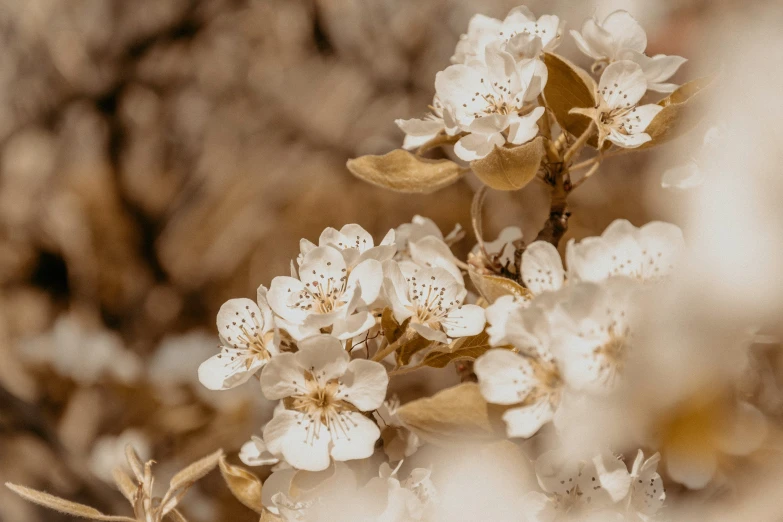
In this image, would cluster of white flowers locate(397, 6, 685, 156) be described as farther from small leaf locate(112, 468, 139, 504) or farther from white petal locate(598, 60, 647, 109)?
small leaf locate(112, 468, 139, 504)

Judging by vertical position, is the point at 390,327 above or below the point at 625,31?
below

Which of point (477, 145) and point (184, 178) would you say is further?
point (184, 178)

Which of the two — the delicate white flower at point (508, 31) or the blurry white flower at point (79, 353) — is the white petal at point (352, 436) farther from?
the blurry white flower at point (79, 353)

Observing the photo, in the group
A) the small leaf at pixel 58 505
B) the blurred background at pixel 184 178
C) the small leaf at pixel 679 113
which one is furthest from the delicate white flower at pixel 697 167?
the blurred background at pixel 184 178

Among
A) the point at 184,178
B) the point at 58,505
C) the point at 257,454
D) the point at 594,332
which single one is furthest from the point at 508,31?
the point at 184,178

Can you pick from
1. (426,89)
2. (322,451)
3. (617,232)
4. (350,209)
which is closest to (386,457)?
(322,451)

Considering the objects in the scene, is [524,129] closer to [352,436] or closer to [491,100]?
[491,100]

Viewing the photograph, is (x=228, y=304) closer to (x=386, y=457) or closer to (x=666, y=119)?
(x=386, y=457)
